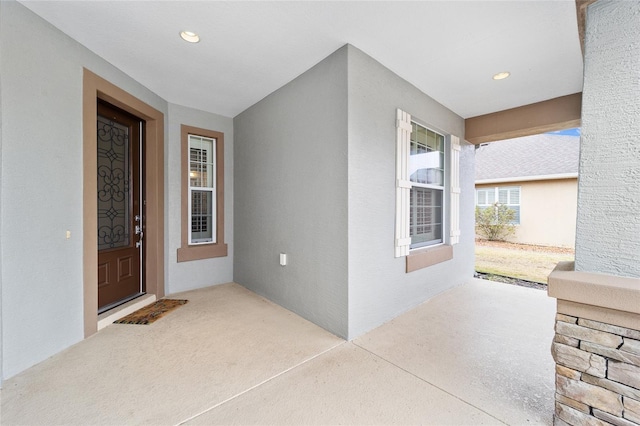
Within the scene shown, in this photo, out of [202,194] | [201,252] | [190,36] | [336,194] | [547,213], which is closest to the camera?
[190,36]

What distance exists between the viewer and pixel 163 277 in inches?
143

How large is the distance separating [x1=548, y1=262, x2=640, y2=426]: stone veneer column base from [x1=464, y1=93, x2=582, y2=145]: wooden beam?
3350 mm

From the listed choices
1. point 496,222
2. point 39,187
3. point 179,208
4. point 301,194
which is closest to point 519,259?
point 496,222

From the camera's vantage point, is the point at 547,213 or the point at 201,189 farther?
the point at 547,213

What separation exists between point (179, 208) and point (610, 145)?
4417 mm

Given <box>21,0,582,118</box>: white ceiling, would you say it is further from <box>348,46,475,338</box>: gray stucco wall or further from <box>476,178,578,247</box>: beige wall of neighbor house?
<box>476,178,578,247</box>: beige wall of neighbor house

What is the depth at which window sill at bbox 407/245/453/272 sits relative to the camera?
3.19 m

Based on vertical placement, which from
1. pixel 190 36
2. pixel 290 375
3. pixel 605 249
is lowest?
pixel 290 375

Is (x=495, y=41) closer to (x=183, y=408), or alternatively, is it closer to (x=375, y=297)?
(x=375, y=297)

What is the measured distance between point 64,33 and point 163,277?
9.38 ft

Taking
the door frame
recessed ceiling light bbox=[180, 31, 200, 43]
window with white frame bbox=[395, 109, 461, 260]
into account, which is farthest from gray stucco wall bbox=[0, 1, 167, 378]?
window with white frame bbox=[395, 109, 461, 260]

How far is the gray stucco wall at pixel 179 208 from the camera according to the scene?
12.3 ft

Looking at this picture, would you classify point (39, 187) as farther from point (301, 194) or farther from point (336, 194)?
point (336, 194)

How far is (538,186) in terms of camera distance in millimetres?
8469
